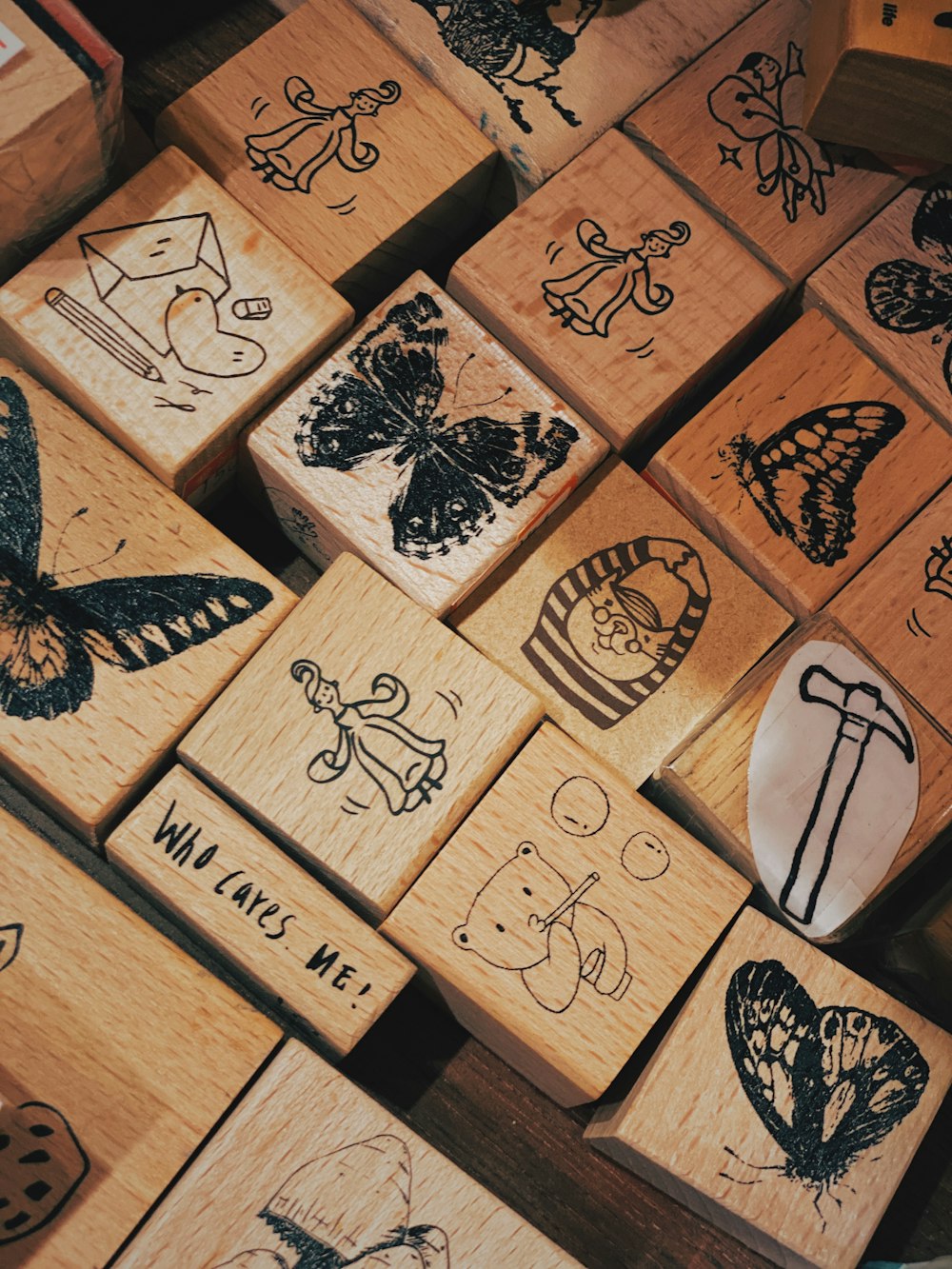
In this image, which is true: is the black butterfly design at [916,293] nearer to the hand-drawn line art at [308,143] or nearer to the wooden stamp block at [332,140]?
the wooden stamp block at [332,140]

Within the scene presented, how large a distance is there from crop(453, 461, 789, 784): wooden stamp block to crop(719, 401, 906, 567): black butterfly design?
3.0 inches

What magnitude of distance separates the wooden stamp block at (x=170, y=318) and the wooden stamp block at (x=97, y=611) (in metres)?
0.04

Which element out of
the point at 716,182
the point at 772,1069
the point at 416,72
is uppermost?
the point at 716,182

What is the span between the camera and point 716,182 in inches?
49.7

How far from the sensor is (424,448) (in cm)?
116

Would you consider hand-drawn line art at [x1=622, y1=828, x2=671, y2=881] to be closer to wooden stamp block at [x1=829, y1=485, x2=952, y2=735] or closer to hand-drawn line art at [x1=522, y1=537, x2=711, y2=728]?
hand-drawn line art at [x1=522, y1=537, x2=711, y2=728]

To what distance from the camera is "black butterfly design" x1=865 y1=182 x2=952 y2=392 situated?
1.25m

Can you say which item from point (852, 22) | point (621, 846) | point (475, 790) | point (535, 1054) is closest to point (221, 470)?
point (475, 790)

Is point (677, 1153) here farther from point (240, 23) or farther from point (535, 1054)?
point (240, 23)

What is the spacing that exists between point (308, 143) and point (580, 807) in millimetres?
753

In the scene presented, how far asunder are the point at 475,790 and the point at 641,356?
0.48m

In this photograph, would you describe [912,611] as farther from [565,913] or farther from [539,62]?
[539,62]

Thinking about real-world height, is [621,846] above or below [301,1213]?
above

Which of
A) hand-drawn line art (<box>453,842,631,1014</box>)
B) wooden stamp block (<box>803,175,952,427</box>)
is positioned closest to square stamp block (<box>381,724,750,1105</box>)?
hand-drawn line art (<box>453,842,631,1014</box>)
